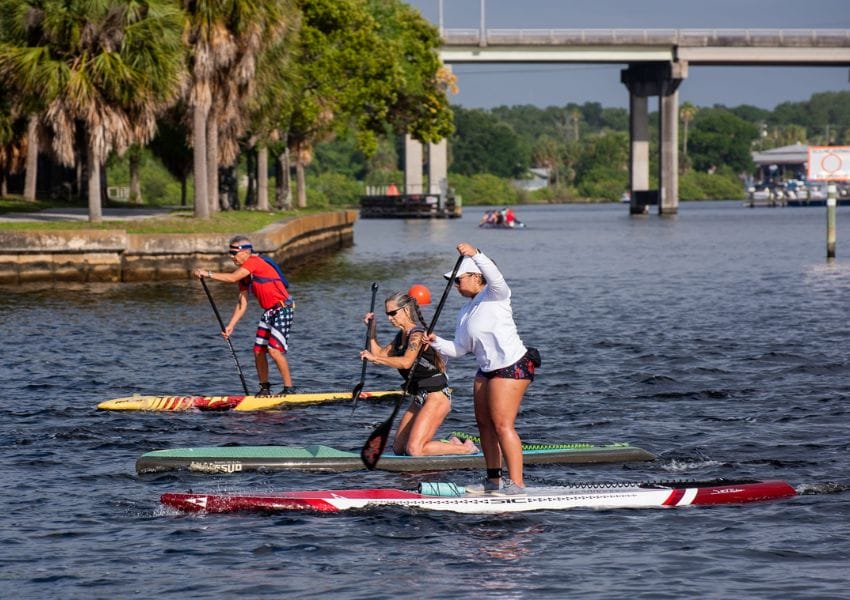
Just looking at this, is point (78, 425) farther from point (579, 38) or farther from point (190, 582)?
point (579, 38)

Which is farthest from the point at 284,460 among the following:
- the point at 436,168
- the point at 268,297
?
the point at 436,168

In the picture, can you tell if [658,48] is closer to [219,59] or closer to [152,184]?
[152,184]

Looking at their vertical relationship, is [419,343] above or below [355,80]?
below

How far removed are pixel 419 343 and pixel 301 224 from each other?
4115 cm

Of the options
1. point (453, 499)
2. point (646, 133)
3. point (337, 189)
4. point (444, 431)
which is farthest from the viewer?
point (337, 189)

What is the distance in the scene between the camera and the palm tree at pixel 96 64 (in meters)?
43.1

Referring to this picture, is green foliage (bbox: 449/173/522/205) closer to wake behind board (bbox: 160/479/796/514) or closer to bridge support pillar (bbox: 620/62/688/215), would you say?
bridge support pillar (bbox: 620/62/688/215)

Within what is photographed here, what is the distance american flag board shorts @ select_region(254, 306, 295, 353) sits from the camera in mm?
18188

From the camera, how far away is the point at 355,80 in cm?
6938

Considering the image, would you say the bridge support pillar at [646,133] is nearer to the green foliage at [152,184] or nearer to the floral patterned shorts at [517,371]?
the green foliage at [152,184]

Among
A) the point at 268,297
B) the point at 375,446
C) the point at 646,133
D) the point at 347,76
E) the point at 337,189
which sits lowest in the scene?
the point at 375,446

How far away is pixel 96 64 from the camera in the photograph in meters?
43.0

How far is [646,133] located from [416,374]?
119792 mm

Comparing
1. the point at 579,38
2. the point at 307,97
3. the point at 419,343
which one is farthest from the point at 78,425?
the point at 579,38
